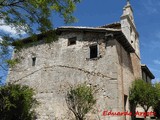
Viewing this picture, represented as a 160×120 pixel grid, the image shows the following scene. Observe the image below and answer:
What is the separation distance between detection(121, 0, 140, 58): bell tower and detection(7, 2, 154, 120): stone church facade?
3.7 inches

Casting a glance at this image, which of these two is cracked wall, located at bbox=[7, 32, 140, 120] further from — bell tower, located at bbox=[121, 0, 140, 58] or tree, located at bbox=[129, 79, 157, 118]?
bell tower, located at bbox=[121, 0, 140, 58]

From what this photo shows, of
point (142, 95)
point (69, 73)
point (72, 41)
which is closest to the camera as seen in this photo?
point (142, 95)

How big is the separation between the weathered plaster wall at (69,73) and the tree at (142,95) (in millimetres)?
1297

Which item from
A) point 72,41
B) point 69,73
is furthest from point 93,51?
point 69,73

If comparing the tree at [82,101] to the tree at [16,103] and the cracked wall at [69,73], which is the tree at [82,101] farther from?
the tree at [16,103]

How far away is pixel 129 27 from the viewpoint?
2027cm

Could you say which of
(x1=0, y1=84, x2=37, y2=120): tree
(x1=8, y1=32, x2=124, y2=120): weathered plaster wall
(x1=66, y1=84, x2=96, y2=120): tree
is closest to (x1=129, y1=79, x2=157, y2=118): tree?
(x1=8, y1=32, x2=124, y2=120): weathered plaster wall

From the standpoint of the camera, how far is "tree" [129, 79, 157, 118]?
15883 millimetres

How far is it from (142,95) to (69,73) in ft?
18.9

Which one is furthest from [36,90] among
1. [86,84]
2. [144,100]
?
[144,100]

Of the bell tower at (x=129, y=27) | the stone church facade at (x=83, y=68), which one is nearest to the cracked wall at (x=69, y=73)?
the stone church facade at (x=83, y=68)

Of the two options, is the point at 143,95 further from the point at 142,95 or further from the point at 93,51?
the point at 93,51

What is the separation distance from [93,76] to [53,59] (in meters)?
4.31

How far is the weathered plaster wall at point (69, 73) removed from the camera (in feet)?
47.6
